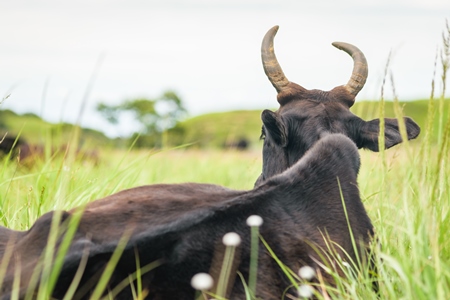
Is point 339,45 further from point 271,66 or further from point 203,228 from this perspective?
point 203,228

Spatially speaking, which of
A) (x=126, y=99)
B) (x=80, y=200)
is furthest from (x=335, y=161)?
(x=126, y=99)

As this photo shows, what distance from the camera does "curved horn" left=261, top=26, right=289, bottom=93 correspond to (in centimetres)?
523

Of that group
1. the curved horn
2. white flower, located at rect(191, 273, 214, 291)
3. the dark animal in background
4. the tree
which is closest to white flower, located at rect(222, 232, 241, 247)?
the dark animal in background

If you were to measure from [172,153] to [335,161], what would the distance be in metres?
9.88

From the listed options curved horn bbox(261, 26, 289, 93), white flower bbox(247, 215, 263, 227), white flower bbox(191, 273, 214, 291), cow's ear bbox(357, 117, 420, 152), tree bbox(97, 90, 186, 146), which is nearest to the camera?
white flower bbox(191, 273, 214, 291)

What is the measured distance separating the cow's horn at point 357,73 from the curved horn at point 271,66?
553 mm

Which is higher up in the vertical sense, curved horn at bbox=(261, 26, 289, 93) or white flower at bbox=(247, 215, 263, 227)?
curved horn at bbox=(261, 26, 289, 93)

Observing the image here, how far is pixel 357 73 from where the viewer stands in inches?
212

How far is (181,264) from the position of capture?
104 inches

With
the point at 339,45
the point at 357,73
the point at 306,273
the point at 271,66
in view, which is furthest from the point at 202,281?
the point at 339,45

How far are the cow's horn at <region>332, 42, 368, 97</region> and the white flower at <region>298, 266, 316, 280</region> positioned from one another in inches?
108

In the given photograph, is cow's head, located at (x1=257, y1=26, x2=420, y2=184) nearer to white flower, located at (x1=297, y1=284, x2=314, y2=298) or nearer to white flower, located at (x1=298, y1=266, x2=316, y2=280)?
white flower, located at (x1=298, y1=266, x2=316, y2=280)

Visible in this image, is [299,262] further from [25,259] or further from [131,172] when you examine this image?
[131,172]

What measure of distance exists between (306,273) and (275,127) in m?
2.07
